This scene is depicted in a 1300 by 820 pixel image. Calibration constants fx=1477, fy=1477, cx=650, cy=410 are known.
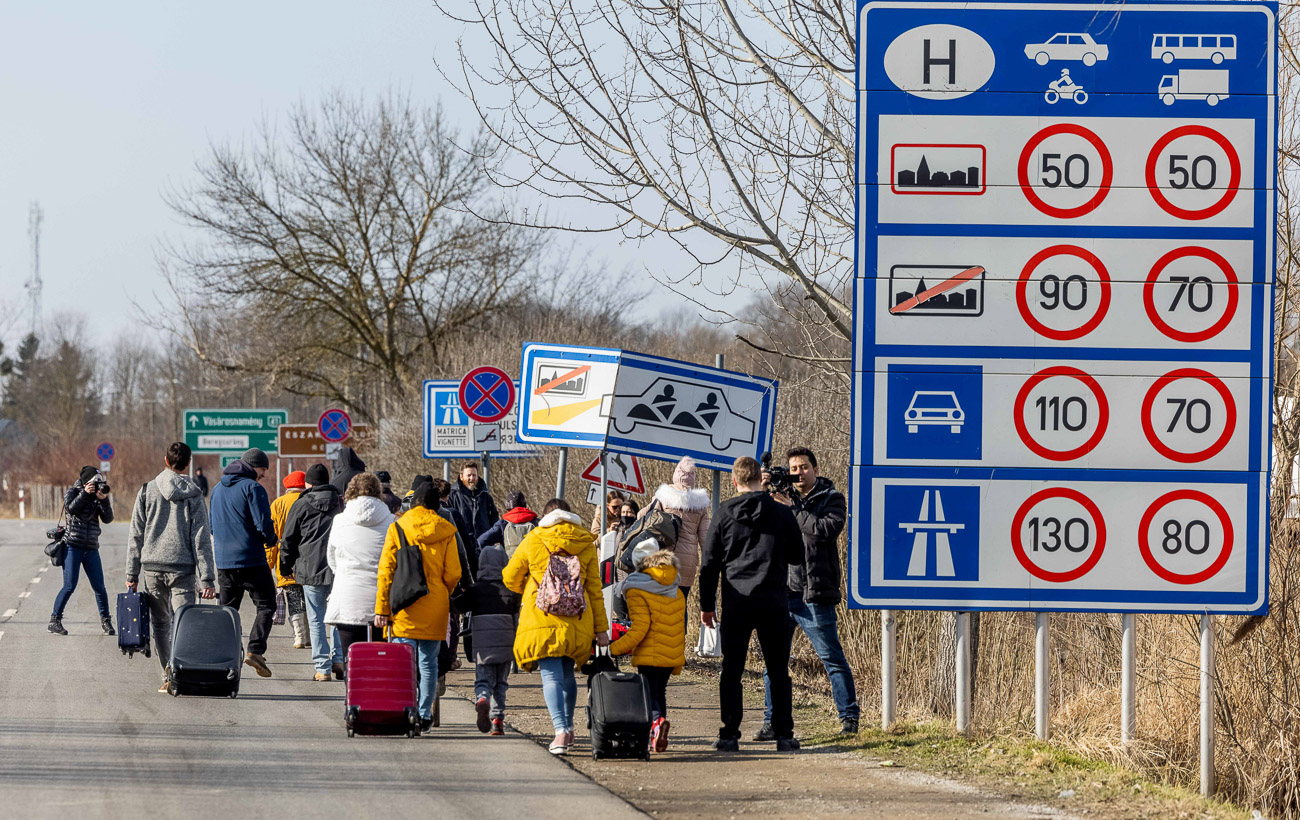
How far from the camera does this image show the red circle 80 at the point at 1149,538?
864cm

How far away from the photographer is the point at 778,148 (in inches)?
443

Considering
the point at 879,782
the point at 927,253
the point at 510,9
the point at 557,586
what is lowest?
the point at 879,782

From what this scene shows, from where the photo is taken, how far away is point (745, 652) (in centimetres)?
927

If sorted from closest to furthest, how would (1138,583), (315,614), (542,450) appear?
(1138,583), (315,614), (542,450)

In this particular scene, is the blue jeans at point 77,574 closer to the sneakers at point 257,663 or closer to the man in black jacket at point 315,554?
the man in black jacket at point 315,554

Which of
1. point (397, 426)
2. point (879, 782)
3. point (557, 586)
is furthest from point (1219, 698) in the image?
point (397, 426)

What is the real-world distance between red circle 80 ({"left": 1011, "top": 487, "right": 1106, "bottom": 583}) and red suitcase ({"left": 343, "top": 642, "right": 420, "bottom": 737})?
153 inches

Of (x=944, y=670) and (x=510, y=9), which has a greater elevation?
(x=510, y=9)

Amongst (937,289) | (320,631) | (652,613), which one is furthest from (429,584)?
(937,289)

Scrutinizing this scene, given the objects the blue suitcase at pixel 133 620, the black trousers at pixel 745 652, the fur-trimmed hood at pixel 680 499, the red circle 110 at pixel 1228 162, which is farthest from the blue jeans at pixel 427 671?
the red circle 110 at pixel 1228 162

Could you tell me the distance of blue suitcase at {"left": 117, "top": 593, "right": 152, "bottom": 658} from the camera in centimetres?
1183

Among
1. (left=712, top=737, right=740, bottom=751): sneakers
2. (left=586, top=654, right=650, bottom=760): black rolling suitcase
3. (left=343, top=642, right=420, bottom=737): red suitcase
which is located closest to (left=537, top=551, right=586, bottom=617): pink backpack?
(left=586, top=654, right=650, bottom=760): black rolling suitcase

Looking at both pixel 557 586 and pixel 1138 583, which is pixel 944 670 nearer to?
pixel 1138 583

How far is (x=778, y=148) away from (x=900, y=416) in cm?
314
